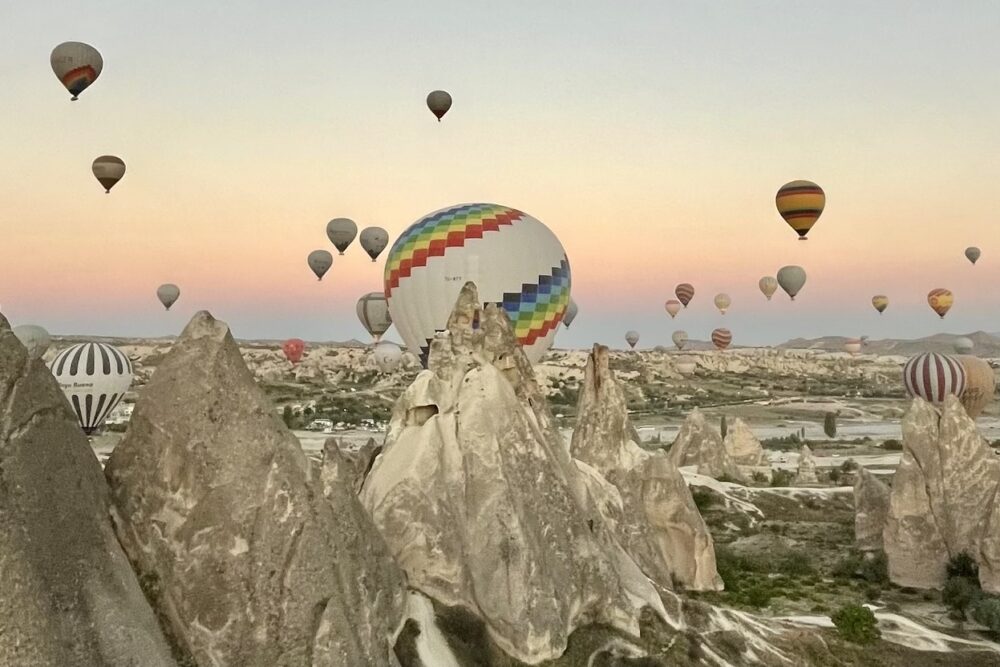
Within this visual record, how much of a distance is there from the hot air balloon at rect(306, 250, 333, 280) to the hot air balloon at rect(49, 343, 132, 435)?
91.5 feet

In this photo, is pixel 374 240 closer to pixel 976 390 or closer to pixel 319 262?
pixel 319 262

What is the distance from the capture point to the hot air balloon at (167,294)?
84250mm

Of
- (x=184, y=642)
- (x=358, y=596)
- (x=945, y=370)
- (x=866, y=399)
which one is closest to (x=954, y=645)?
(x=358, y=596)

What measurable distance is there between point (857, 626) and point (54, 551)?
1794 centimetres

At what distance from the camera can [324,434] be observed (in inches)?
2714

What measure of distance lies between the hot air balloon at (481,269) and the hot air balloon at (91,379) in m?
16.0

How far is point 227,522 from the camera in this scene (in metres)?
9.98

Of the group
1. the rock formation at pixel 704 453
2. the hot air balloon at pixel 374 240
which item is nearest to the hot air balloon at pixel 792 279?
the rock formation at pixel 704 453

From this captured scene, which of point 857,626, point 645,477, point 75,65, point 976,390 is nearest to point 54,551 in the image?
→ point 857,626

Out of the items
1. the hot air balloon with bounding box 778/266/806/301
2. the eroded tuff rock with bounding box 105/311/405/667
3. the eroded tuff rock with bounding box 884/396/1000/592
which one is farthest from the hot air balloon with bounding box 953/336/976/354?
the eroded tuff rock with bounding box 105/311/405/667

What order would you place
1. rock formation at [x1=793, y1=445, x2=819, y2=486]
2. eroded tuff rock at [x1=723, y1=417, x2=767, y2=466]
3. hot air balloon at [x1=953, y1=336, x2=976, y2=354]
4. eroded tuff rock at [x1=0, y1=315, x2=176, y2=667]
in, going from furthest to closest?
hot air balloon at [x1=953, y1=336, x2=976, y2=354] < eroded tuff rock at [x1=723, y1=417, x2=767, y2=466] < rock formation at [x1=793, y1=445, x2=819, y2=486] < eroded tuff rock at [x1=0, y1=315, x2=176, y2=667]

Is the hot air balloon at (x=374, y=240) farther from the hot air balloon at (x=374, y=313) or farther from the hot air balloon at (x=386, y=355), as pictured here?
the hot air balloon at (x=386, y=355)

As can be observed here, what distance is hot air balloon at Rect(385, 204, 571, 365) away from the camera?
1070 inches

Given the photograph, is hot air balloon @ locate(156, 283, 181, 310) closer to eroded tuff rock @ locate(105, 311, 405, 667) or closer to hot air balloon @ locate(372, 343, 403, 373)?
hot air balloon @ locate(372, 343, 403, 373)
